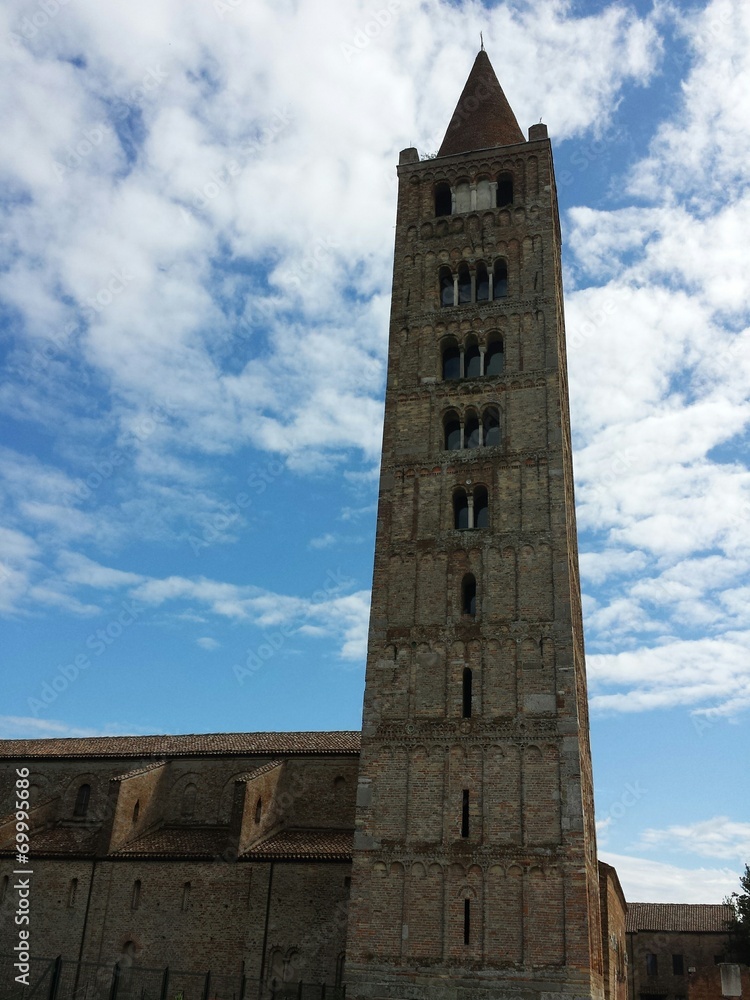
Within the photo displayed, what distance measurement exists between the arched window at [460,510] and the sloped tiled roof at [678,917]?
3657 centimetres

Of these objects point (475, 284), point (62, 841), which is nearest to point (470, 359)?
point (475, 284)

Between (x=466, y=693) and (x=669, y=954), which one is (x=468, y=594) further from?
(x=669, y=954)

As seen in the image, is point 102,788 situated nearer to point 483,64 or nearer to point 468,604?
point 468,604

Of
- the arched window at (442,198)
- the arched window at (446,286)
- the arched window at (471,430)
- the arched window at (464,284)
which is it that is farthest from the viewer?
the arched window at (442,198)

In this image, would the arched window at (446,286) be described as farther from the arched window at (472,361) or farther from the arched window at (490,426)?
the arched window at (490,426)

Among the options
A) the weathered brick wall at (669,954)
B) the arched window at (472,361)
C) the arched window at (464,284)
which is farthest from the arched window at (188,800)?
the weathered brick wall at (669,954)

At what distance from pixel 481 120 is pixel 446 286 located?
26.5 ft

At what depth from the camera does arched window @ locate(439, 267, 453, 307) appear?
2609cm

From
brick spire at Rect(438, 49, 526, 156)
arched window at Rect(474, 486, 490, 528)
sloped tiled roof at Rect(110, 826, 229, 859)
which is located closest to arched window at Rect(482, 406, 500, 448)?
arched window at Rect(474, 486, 490, 528)

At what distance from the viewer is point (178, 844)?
2588 cm

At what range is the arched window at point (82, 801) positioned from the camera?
29.4 meters

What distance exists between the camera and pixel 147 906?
964 inches

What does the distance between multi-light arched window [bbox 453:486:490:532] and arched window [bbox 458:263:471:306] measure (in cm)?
653

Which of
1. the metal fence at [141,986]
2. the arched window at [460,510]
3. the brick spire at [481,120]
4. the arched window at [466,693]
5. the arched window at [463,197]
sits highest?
the brick spire at [481,120]
